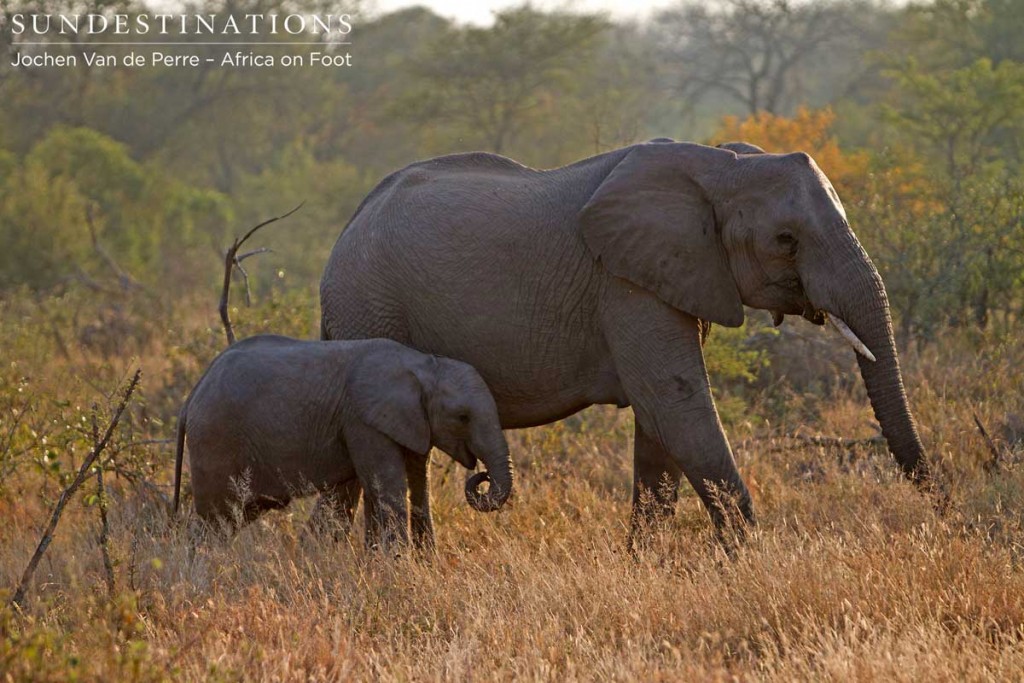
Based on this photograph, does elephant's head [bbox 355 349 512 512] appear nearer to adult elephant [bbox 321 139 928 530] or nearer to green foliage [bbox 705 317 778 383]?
adult elephant [bbox 321 139 928 530]

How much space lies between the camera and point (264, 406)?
19.3 ft

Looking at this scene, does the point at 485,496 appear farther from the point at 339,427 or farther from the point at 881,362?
the point at 881,362

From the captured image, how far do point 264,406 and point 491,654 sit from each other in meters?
1.79

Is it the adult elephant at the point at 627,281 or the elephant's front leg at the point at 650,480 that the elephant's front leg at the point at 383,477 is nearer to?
the adult elephant at the point at 627,281

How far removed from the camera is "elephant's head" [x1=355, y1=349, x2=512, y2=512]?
557 centimetres

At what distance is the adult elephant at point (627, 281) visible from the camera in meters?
5.40

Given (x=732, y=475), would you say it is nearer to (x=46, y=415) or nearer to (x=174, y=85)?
(x=46, y=415)

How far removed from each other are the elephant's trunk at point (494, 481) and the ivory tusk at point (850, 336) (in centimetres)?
142

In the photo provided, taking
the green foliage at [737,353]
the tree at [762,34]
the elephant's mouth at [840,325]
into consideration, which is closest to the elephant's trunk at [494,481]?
the elephant's mouth at [840,325]

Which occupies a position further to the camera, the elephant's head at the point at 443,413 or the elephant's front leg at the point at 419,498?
the elephant's front leg at the point at 419,498

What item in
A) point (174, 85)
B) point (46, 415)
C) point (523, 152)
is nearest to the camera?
point (46, 415)

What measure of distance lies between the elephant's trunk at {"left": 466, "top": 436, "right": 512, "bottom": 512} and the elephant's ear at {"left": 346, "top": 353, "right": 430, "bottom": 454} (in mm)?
310

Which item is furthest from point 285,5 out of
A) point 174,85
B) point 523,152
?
point 523,152

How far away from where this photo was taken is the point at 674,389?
18.4 ft
